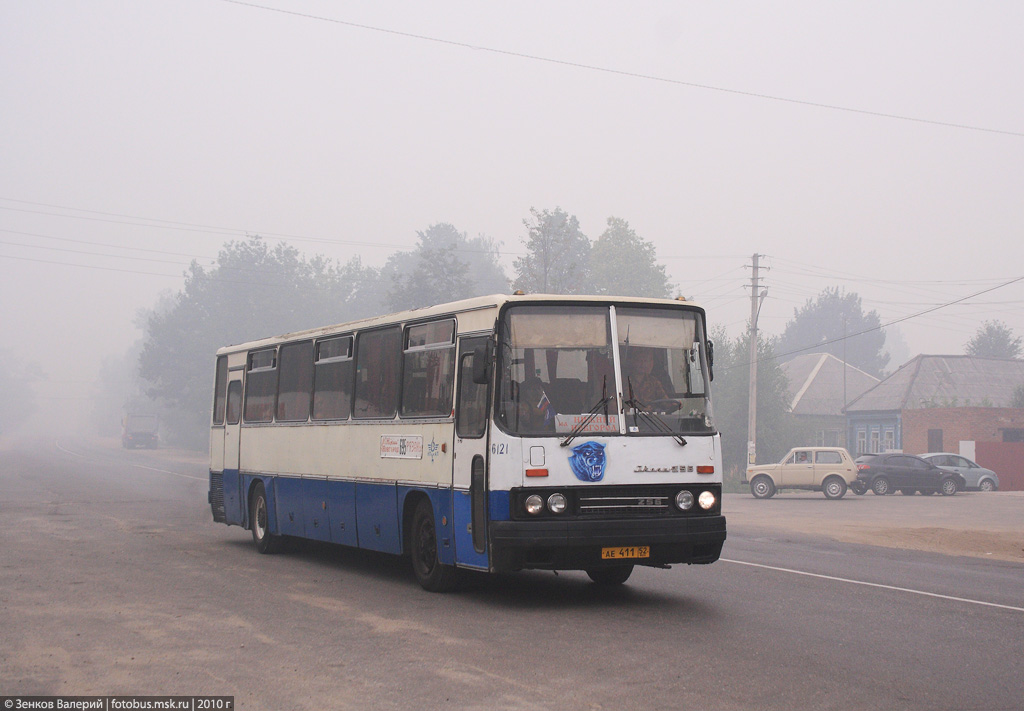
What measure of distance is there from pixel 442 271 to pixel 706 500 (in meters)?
79.4

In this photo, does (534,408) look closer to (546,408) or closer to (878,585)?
(546,408)

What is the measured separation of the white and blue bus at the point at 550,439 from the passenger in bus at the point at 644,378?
1 cm

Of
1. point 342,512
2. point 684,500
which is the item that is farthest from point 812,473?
point 684,500

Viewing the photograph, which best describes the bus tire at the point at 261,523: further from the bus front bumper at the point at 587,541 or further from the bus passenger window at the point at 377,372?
the bus front bumper at the point at 587,541

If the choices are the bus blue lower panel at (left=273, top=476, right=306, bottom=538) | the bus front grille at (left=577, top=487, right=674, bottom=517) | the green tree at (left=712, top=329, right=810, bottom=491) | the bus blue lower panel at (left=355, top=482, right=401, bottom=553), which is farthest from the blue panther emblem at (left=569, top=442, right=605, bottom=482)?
the green tree at (left=712, top=329, right=810, bottom=491)

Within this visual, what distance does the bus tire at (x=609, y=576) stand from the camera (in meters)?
12.3

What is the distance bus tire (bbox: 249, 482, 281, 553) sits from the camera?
16875 mm

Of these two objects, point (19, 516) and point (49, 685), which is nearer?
point (49, 685)

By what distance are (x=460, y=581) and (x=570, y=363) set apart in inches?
107

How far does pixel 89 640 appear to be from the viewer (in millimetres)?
9016

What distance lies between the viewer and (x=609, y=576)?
1250cm

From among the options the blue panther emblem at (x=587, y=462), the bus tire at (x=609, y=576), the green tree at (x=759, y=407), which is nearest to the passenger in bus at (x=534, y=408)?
the blue panther emblem at (x=587, y=462)

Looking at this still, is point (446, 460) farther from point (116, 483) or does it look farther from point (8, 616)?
point (116, 483)

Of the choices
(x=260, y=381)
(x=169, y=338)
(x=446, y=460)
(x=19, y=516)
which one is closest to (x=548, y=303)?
(x=446, y=460)
